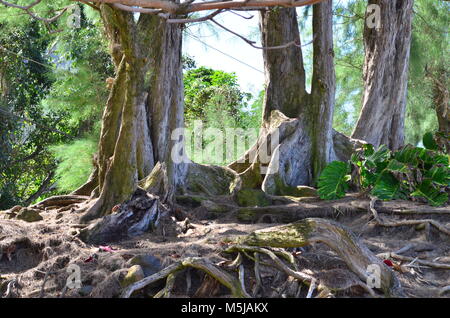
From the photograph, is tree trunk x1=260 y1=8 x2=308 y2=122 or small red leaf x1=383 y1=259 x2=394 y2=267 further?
tree trunk x1=260 y1=8 x2=308 y2=122

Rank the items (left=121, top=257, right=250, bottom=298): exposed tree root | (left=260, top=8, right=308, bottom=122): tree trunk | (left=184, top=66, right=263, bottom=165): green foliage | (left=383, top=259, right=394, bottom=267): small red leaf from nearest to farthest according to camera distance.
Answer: (left=121, top=257, right=250, bottom=298): exposed tree root, (left=383, top=259, right=394, bottom=267): small red leaf, (left=260, top=8, right=308, bottom=122): tree trunk, (left=184, top=66, right=263, bottom=165): green foliage

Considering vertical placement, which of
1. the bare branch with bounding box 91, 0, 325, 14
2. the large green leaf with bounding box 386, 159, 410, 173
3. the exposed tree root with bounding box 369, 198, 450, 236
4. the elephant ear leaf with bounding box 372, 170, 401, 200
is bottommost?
the exposed tree root with bounding box 369, 198, 450, 236

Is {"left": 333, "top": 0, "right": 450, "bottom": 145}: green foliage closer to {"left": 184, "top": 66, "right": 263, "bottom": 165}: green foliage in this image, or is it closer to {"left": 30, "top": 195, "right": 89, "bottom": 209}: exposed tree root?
{"left": 184, "top": 66, "right": 263, "bottom": 165}: green foliage

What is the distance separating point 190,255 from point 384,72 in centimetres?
552

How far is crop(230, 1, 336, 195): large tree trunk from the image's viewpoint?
24.4 ft

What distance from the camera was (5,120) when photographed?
9867mm

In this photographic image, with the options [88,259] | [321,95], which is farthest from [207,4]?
[321,95]

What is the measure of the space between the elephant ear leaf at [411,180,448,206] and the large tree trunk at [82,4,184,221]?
Answer: 2.72m

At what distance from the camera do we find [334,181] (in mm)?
6832

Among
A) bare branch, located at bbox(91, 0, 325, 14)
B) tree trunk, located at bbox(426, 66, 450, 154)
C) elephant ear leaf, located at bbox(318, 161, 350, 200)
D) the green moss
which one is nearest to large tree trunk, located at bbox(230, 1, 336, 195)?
Result: the green moss

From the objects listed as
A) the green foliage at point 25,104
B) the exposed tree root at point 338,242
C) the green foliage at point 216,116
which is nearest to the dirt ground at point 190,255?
the exposed tree root at point 338,242

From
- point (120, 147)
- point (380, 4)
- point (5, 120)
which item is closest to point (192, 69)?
point (5, 120)

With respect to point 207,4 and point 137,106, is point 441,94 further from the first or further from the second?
point 207,4

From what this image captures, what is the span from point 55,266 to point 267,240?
1.72 m
